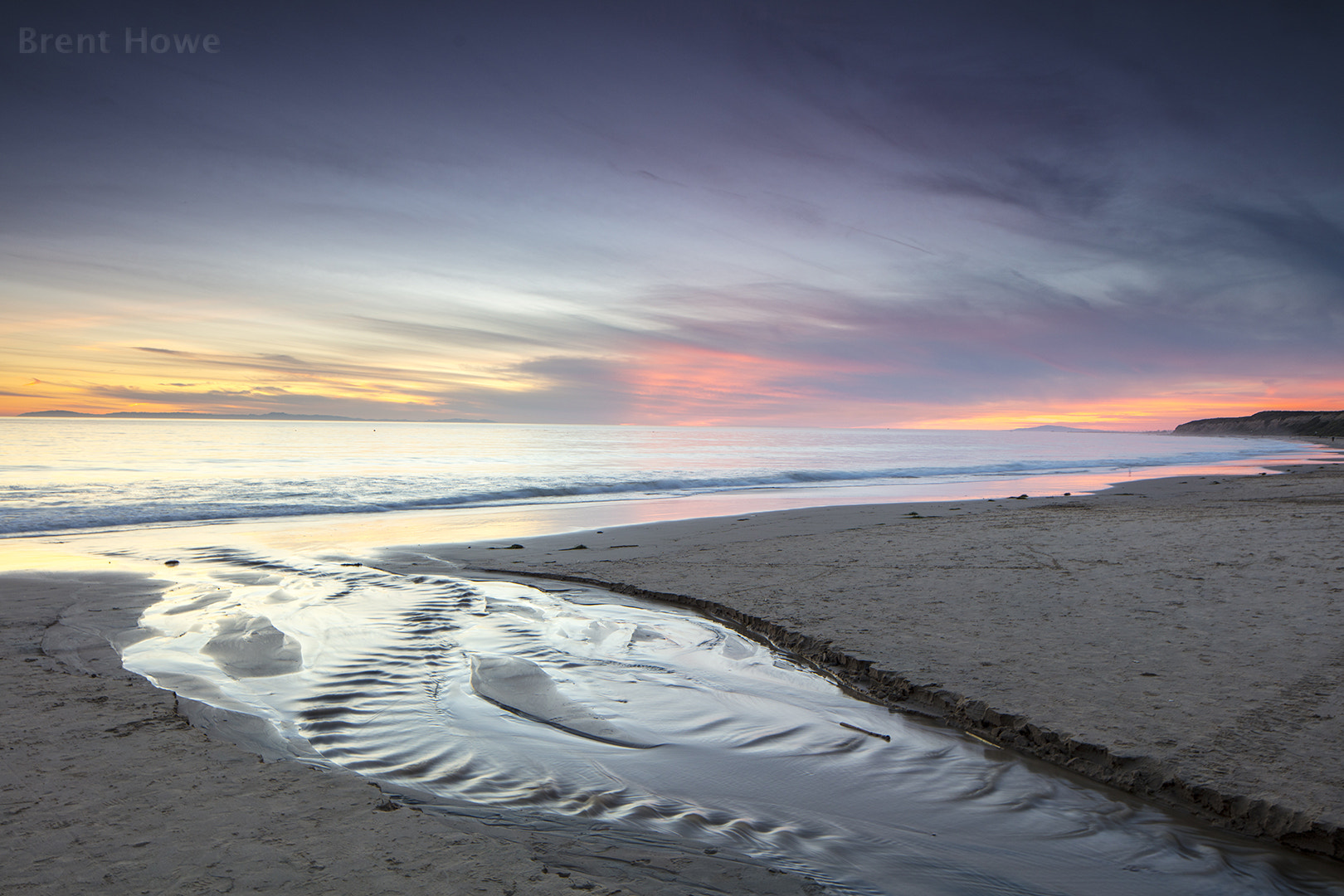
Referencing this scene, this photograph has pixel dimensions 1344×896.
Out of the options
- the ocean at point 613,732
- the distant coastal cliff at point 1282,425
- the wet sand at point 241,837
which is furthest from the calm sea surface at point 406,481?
the distant coastal cliff at point 1282,425

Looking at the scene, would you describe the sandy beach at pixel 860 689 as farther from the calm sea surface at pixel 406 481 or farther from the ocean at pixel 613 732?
the calm sea surface at pixel 406 481

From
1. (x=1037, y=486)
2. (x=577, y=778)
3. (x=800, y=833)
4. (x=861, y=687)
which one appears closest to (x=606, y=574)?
(x=861, y=687)

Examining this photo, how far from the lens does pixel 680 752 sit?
12.4 feet

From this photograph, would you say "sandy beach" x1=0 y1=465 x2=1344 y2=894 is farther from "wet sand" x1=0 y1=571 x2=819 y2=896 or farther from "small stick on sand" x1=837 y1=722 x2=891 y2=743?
"small stick on sand" x1=837 y1=722 x2=891 y2=743

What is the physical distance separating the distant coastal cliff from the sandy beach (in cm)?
13048

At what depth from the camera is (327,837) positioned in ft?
8.69

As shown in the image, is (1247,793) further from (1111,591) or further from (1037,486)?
(1037,486)

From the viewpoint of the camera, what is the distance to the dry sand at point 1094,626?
3.34 m

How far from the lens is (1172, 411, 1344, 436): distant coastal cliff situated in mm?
107438

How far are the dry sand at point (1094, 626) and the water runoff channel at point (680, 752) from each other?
0.25 metres

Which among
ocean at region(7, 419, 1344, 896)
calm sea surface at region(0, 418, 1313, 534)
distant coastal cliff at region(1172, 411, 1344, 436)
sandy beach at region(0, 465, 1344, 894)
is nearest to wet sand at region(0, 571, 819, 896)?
sandy beach at region(0, 465, 1344, 894)

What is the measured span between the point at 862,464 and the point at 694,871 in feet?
126

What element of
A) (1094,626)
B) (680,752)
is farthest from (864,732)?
(1094,626)

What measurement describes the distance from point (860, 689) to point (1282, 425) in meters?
158
